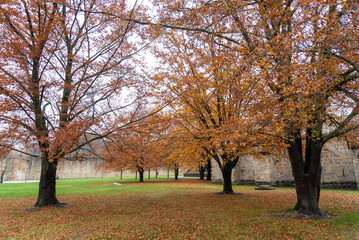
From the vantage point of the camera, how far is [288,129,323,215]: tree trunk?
24.6ft

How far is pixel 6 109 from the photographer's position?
7910mm

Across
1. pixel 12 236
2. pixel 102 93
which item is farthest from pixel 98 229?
pixel 102 93

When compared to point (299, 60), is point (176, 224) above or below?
below

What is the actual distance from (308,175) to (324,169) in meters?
13.3

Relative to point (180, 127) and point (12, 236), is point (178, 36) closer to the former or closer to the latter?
point (180, 127)

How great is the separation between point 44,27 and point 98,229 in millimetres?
7744

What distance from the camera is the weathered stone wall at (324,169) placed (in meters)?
17.1

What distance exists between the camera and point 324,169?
1831 centimetres

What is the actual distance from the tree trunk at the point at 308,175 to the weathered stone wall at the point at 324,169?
17.1ft

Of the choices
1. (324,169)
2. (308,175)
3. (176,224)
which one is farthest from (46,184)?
(324,169)

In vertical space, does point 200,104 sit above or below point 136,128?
above

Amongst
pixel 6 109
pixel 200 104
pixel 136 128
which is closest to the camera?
pixel 6 109

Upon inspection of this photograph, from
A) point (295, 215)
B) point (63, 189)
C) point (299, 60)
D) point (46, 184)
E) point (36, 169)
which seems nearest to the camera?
point (299, 60)

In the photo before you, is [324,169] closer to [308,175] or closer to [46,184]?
[308,175]
